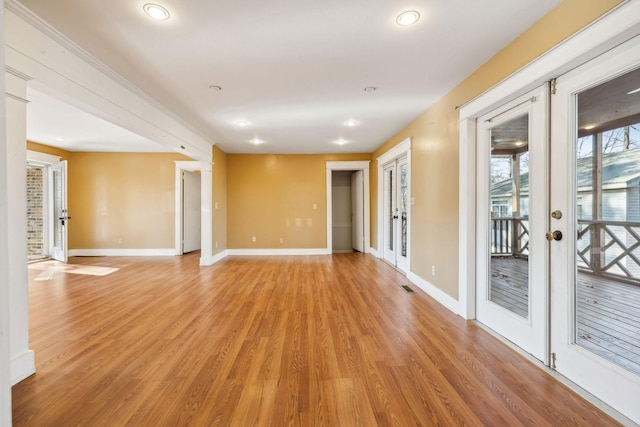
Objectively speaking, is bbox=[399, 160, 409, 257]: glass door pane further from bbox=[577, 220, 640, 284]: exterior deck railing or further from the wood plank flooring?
bbox=[577, 220, 640, 284]: exterior deck railing

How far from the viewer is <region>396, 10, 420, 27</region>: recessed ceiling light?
188cm

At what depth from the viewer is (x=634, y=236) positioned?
4.81 feet

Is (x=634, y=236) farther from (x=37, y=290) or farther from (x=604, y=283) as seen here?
(x=37, y=290)

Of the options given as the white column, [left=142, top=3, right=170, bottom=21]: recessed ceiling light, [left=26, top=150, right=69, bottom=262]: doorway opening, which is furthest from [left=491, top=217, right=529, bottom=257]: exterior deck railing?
[left=26, top=150, right=69, bottom=262]: doorway opening

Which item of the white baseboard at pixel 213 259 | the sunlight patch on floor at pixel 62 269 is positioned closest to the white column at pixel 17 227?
the sunlight patch on floor at pixel 62 269

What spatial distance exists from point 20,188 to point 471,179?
3728mm

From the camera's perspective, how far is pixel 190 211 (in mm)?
7191

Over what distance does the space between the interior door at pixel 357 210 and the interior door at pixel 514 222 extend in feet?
14.0

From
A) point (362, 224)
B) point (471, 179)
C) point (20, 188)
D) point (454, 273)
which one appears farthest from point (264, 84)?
point (362, 224)

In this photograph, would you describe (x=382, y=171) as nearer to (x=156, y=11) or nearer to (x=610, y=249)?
(x=610, y=249)

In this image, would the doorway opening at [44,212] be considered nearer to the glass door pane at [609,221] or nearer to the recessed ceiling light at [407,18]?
the recessed ceiling light at [407,18]

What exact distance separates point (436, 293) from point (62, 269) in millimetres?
6624

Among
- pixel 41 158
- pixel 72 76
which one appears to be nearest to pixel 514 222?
pixel 72 76

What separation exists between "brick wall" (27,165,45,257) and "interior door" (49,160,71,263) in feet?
0.99
